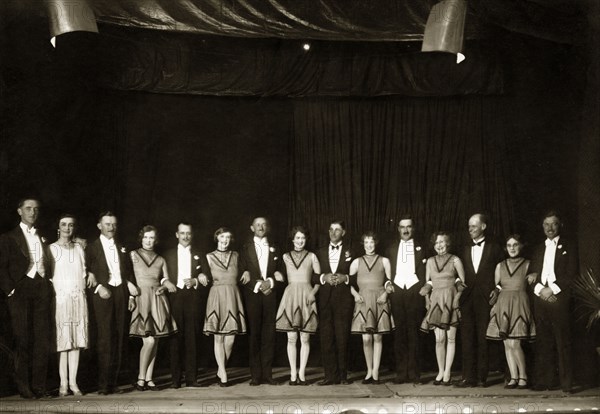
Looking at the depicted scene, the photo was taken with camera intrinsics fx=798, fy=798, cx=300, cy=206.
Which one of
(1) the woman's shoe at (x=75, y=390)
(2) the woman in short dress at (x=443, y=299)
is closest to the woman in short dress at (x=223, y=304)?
(1) the woman's shoe at (x=75, y=390)

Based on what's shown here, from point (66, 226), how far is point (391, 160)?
10.4 ft

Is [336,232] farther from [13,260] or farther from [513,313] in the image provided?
Result: [13,260]

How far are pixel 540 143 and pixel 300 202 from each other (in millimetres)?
2369

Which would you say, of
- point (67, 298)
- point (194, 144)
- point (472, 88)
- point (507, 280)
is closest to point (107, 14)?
point (194, 144)

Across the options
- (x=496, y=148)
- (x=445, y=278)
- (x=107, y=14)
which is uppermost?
(x=107, y=14)

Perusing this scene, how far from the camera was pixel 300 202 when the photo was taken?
7840 mm

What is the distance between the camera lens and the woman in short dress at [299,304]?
6801 mm

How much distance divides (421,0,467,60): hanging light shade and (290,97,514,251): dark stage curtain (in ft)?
4.10

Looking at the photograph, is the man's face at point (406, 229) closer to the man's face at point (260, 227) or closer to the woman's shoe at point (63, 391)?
the man's face at point (260, 227)

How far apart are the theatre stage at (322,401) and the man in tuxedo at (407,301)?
241 mm

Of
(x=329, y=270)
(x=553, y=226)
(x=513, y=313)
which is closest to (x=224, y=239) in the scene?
(x=329, y=270)

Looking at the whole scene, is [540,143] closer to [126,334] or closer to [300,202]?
[300,202]

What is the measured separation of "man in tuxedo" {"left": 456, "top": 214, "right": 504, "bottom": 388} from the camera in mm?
6754

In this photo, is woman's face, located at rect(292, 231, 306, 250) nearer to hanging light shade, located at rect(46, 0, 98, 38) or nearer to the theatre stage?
the theatre stage
